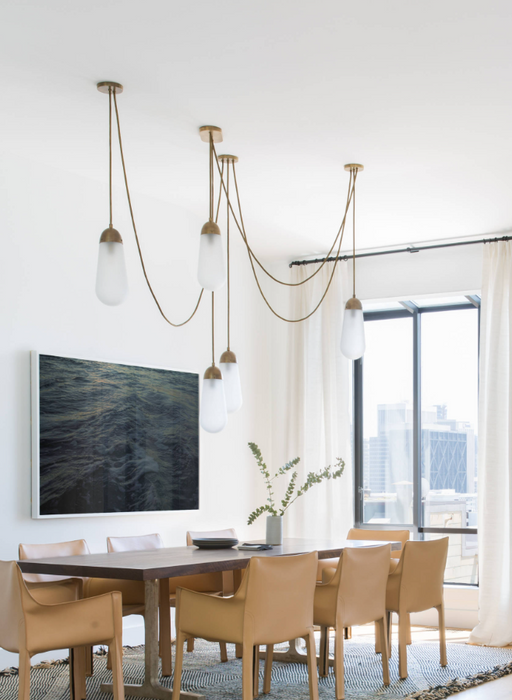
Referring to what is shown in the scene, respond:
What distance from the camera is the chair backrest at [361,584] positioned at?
12.5 feet

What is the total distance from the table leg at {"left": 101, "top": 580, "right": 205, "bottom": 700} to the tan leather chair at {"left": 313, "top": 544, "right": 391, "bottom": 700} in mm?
671

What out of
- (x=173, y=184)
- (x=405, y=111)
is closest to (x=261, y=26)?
(x=405, y=111)

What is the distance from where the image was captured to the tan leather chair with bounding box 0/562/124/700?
3.04m

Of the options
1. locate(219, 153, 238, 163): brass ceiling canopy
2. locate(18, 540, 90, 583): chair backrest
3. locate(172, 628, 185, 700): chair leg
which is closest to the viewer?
locate(172, 628, 185, 700): chair leg

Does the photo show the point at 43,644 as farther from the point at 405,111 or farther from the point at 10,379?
the point at 405,111

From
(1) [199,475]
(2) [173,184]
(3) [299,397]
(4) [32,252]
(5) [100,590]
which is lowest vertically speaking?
(5) [100,590]

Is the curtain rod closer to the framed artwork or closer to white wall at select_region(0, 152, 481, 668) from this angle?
white wall at select_region(0, 152, 481, 668)

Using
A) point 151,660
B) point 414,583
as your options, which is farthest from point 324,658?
point 151,660

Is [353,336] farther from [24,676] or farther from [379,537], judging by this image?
[24,676]

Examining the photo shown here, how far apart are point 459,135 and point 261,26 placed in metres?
1.50

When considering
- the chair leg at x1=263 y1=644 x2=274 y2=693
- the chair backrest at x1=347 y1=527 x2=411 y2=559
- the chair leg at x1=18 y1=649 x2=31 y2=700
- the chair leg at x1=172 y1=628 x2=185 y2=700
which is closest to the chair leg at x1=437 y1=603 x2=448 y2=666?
the chair backrest at x1=347 y1=527 x2=411 y2=559

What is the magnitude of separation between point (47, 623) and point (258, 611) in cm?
84

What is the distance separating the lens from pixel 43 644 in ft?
10.1

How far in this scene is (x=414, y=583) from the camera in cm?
435
